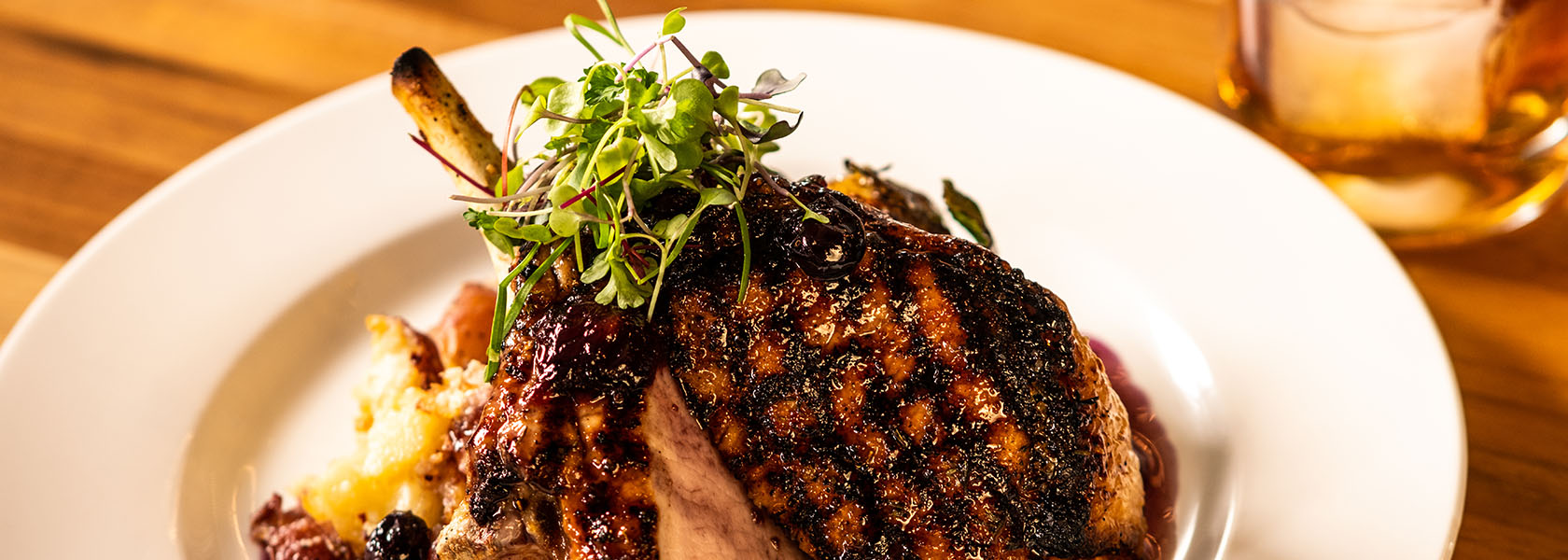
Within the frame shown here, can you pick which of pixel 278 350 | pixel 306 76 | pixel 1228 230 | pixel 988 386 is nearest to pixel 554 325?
pixel 988 386

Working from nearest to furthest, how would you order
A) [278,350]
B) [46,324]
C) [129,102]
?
[46,324]
[278,350]
[129,102]

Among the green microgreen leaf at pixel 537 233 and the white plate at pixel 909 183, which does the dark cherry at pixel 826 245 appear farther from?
the white plate at pixel 909 183

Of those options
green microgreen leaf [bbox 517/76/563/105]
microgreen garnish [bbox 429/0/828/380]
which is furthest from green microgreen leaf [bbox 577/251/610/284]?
green microgreen leaf [bbox 517/76/563/105]

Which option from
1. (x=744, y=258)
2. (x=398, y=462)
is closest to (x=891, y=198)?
(x=744, y=258)

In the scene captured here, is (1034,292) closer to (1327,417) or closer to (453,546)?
(1327,417)

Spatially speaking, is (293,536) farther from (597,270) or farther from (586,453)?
(597,270)

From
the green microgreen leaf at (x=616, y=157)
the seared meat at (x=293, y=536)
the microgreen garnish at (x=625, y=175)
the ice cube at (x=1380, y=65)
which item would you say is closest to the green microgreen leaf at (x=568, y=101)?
the microgreen garnish at (x=625, y=175)
